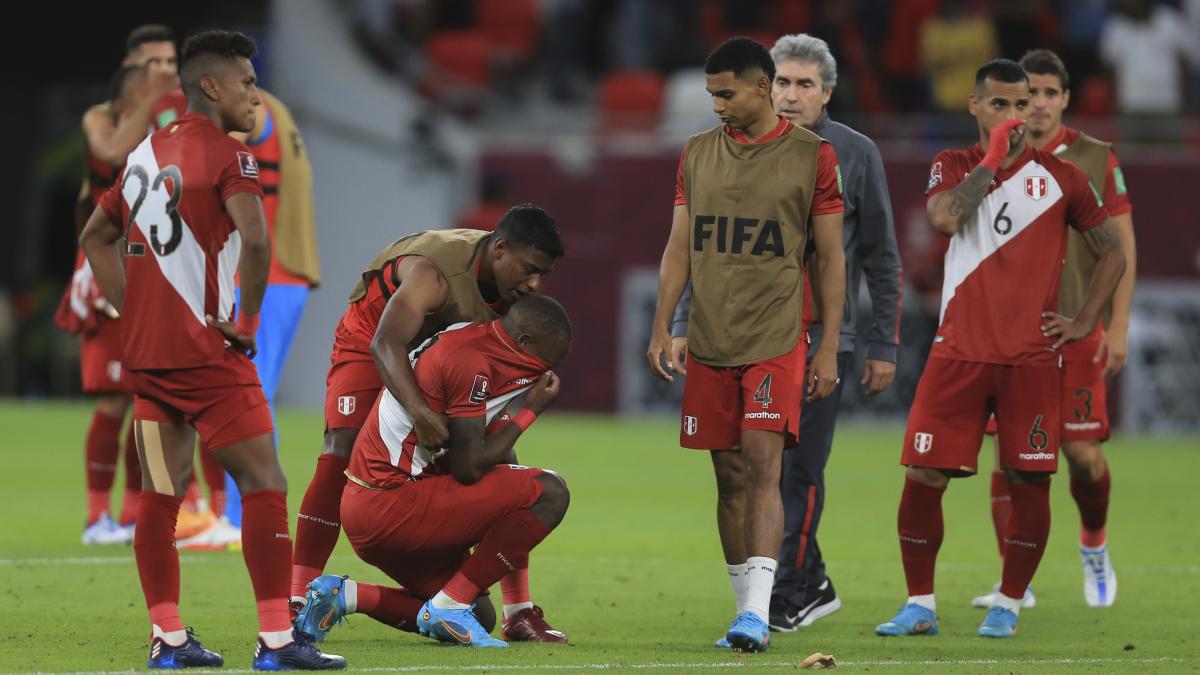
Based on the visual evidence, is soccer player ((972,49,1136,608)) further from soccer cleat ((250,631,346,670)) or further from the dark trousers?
soccer cleat ((250,631,346,670))

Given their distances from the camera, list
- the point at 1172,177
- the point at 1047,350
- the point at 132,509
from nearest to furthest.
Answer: the point at 1047,350, the point at 132,509, the point at 1172,177

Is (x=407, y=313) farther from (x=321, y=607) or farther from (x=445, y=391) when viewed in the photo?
(x=321, y=607)

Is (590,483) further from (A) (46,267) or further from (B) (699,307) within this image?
(A) (46,267)

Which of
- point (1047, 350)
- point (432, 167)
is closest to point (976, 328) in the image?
point (1047, 350)

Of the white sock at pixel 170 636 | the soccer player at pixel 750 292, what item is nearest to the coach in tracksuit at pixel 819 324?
the soccer player at pixel 750 292

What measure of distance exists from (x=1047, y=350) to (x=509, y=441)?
2147 millimetres

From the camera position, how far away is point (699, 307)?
22.7 feet

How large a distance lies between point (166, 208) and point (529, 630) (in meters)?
2.03

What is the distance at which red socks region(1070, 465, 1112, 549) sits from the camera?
27.4ft

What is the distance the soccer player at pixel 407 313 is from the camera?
6445 millimetres

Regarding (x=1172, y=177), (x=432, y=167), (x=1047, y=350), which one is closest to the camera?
(x=1047, y=350)

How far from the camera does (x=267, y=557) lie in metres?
5.93

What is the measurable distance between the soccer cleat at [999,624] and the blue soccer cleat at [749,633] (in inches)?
42.4

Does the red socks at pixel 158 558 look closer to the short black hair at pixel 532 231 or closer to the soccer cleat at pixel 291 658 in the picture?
the soccer cleat at pixel 291 658
